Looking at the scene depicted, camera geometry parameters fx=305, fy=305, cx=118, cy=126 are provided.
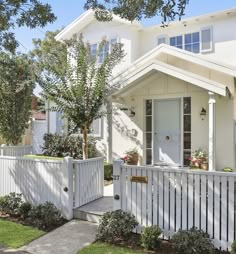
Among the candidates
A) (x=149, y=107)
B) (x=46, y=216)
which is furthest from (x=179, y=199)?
(x=149, y=107)

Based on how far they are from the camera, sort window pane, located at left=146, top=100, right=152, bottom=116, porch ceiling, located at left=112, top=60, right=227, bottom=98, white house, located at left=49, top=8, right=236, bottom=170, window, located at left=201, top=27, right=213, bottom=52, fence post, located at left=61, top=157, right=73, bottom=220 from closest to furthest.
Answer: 1. fence post, located at left=61, top=157, right=73, bottom=220
2. porch ceiling, located at left=112, top=60, right=227, bottom=98
3. white house, located at left=49, top=8, right=236, bottom=170
4. window pane, located at left=146, top=100, right=152, bottom=116
5. window, located at left=201, top=27, right=213, bottom=52

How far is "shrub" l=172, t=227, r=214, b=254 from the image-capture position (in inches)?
198

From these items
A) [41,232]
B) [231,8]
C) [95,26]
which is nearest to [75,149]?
[41,232]

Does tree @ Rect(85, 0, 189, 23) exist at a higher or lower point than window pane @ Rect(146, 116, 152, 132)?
higher

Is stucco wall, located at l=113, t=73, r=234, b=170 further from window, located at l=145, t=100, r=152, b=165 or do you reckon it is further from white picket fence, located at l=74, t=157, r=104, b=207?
white picket fence, located at l=74, t=157, r=104, b=207

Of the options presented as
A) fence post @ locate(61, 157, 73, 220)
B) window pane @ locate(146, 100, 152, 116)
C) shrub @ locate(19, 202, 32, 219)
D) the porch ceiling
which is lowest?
shrub @ locate(19, 202, 32, 219)

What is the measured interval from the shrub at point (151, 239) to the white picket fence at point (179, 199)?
37cm

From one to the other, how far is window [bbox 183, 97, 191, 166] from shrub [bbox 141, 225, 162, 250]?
5.92m

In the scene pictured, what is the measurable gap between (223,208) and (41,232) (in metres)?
3.75

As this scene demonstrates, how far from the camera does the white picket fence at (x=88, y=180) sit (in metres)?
7.33

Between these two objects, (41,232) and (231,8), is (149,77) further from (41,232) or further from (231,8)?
(41,232)

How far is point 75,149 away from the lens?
12.3 metres

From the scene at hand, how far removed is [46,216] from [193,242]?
10.9 ft

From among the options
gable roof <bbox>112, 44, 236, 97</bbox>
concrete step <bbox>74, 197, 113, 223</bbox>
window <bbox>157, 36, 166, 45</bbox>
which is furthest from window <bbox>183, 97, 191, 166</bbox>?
window <bbox>157, 36, 166, 45</bbox>
